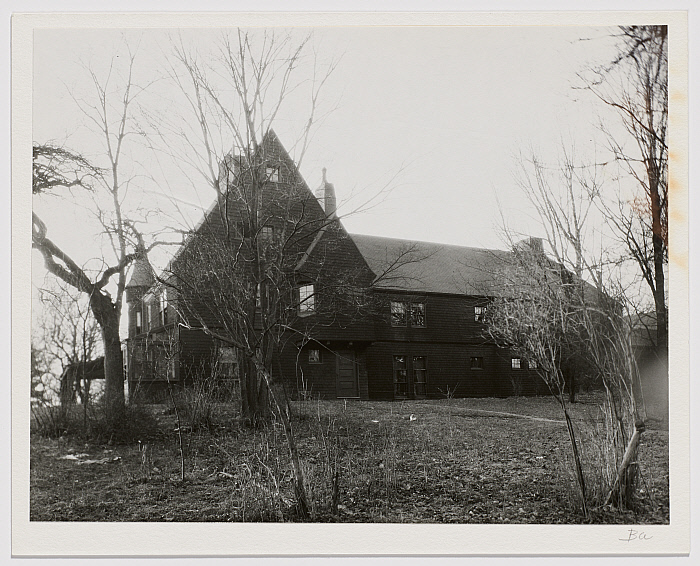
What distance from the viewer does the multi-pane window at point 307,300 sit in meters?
4.85

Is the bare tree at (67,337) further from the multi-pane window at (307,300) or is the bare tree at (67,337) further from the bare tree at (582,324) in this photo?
the bare tree at (582,324)

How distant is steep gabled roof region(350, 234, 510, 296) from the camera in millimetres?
4527

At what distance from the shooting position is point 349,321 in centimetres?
504

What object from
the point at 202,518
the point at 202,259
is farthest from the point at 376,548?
the point at 202,259

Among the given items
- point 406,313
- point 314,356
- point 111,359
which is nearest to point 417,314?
point 406,313

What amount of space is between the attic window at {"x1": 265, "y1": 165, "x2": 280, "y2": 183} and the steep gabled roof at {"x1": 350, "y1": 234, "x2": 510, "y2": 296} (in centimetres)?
87

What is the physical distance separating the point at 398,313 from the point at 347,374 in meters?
0.76

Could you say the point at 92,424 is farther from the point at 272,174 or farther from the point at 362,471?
the point at 272,174

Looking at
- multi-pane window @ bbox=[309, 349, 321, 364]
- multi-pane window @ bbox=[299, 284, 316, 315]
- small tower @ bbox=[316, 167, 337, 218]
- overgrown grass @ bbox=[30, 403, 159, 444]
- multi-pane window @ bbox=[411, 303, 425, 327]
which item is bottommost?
overgrown grass @ bbox=[30, 403, 159, 444]

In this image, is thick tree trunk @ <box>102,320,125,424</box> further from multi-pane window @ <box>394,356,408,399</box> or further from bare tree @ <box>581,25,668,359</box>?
bare tree @ <box>581,25,668,359</box>

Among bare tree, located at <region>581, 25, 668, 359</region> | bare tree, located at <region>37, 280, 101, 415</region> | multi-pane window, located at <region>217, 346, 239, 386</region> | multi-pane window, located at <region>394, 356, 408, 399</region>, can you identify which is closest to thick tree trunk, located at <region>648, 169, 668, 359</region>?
bare tree, located at <region>581, 25, 668, 359</region>

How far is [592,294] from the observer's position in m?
3.92

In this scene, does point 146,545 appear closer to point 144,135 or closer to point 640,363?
point 144,135

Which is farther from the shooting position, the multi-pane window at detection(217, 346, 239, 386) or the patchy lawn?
the multi-pane window at detection(217, 346, 239, 386)
